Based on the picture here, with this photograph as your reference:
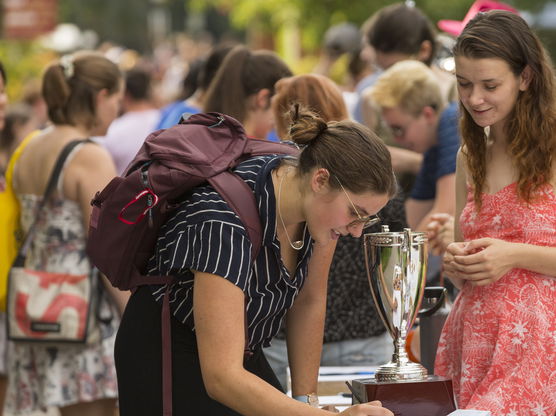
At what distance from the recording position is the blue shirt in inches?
176

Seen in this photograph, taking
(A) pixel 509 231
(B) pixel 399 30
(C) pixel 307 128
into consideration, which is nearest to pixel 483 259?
(A) pixel 509 231

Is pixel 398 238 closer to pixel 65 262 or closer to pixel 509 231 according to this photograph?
pixel 509 231

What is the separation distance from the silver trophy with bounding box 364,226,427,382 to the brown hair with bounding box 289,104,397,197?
0.58ft

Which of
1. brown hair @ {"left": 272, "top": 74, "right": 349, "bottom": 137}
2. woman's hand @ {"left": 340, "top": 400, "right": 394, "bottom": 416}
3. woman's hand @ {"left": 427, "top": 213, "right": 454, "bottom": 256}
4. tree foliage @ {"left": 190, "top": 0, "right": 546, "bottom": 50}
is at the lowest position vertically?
woman's hand @ {"left": 340, "top": 400, "right": 394, "bottom": 416}

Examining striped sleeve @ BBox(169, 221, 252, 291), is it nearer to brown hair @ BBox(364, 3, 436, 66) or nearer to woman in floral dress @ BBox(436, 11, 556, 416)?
woman in floral dress @ BBox(436, 11, 556, 416)

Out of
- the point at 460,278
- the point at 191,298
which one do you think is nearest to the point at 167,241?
the point at 191,298

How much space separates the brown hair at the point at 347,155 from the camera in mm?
2670

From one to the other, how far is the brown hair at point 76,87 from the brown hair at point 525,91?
2137 mm

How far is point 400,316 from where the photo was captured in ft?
9.58

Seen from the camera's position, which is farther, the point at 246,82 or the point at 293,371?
the point at 246,82

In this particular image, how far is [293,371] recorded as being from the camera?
124 inches

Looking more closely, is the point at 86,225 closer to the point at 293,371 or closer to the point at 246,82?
the point at 246,82

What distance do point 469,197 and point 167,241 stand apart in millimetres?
928

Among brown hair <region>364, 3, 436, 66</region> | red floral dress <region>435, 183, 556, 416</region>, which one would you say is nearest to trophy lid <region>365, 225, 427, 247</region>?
red floral dress <region>435, 183, 556, 416</region>
